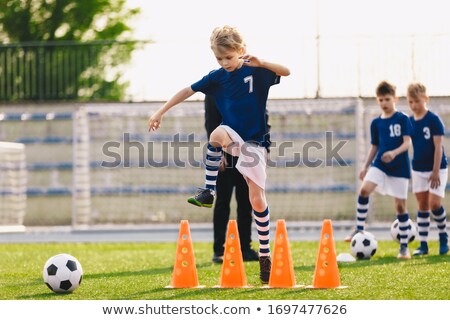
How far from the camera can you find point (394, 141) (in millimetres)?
10211

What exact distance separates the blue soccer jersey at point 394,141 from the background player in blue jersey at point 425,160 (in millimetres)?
244

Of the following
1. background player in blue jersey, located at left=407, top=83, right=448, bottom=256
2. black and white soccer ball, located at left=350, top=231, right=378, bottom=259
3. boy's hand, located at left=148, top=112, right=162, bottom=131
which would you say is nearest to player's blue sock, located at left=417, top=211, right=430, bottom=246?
background player in blue jersey, located at left=407, top=83, right=448, bottom=256

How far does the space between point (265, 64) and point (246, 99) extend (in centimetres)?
33

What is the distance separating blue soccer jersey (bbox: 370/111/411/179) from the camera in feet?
33.2

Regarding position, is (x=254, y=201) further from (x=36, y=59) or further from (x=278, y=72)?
(x=36, y=59)

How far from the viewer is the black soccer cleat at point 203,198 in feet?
24.5

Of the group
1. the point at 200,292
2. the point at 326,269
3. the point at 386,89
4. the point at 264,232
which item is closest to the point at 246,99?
the point at 264,232

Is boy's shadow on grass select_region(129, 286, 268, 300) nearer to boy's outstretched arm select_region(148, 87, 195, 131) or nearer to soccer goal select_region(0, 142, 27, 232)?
boy's outstretched arm select_region(148, 87, 195, 131)

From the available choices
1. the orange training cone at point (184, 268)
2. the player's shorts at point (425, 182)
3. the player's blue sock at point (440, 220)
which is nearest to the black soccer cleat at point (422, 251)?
the player's blue sock at point (440, 220)

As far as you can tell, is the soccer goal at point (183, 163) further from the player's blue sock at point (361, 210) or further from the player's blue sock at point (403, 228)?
the player's blue sock at point (403, 228)

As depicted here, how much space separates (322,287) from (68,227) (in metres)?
13.4

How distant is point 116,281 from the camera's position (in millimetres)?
8133

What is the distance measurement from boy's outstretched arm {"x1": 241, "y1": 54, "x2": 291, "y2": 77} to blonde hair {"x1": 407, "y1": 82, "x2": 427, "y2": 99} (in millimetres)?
3049

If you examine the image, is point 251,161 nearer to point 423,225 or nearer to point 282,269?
point 282,269
